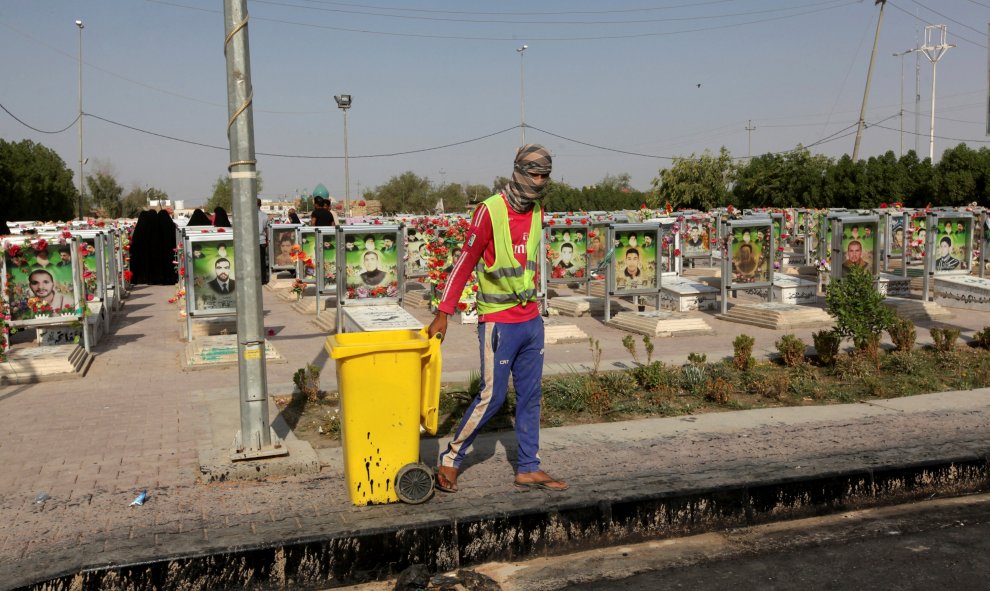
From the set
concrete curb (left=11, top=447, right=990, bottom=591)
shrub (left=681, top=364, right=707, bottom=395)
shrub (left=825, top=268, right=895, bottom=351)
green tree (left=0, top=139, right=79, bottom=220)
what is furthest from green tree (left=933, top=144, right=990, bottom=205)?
green tree (left=0, top=139, right=79, bottom=220)

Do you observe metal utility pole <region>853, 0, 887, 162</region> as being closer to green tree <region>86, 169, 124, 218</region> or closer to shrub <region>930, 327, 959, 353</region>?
shrub <region>930, 327, 959, 353</region>

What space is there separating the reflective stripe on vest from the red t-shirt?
28 millimetres

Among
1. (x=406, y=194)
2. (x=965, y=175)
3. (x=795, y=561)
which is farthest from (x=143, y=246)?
(x=406, y=194)

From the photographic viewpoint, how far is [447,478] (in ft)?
18.7

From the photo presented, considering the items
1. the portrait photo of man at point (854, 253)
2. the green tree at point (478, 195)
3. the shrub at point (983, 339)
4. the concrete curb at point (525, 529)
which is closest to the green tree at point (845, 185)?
the portrait photo of man at point (854, 253)

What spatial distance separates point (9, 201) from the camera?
162 ft

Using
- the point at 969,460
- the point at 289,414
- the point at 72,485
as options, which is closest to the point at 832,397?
the point at 969,460

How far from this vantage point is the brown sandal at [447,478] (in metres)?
5.68

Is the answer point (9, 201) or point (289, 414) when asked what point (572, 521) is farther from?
point (9, 201)

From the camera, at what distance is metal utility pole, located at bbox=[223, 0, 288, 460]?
620cm

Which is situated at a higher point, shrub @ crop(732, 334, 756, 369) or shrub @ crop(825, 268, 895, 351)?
shrub @ crop(825, 268, 895, 351)

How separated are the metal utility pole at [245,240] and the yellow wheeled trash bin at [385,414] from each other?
1083mm

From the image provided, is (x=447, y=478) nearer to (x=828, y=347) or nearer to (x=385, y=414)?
(x=385, y=414)

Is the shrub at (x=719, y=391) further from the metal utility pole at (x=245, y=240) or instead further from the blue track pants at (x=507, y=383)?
the metal utility pole at (x=245, y=240)
